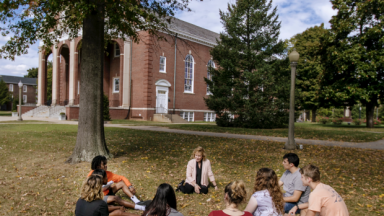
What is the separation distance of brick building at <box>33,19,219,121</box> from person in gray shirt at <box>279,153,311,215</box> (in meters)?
23.8

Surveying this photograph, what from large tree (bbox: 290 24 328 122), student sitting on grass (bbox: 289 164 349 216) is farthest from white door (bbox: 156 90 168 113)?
student sitting on grass (bbox: 289 164 349 216)

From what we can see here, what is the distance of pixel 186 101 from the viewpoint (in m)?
33.3

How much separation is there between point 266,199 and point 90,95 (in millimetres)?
5990

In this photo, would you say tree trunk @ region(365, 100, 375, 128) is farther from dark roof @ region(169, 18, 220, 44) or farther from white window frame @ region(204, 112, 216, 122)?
dark roof @ region(169, 18, 220, 44)

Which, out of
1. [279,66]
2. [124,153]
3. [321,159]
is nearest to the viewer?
[321,159]

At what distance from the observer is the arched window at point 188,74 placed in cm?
3362

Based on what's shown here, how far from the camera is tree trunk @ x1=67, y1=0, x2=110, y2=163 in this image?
309 inches

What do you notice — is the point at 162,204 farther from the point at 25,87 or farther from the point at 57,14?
the point at 25,87

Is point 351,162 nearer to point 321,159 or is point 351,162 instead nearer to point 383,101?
point 321,159

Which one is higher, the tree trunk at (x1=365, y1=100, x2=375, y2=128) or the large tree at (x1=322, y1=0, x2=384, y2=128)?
the large tree at (x1=322, y1=0, x2=384, y2=128)

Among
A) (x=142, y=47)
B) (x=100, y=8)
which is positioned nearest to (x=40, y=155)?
(x=100, y=8)

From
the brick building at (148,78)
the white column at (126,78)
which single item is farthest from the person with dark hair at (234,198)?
the white column at (126,78)

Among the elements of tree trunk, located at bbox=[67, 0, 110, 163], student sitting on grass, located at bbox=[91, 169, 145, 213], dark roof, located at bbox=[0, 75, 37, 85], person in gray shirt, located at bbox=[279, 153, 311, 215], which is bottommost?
student sitting on grass, located at bbox=[91, 169, 145, 213]

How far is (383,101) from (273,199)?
26.0 m
